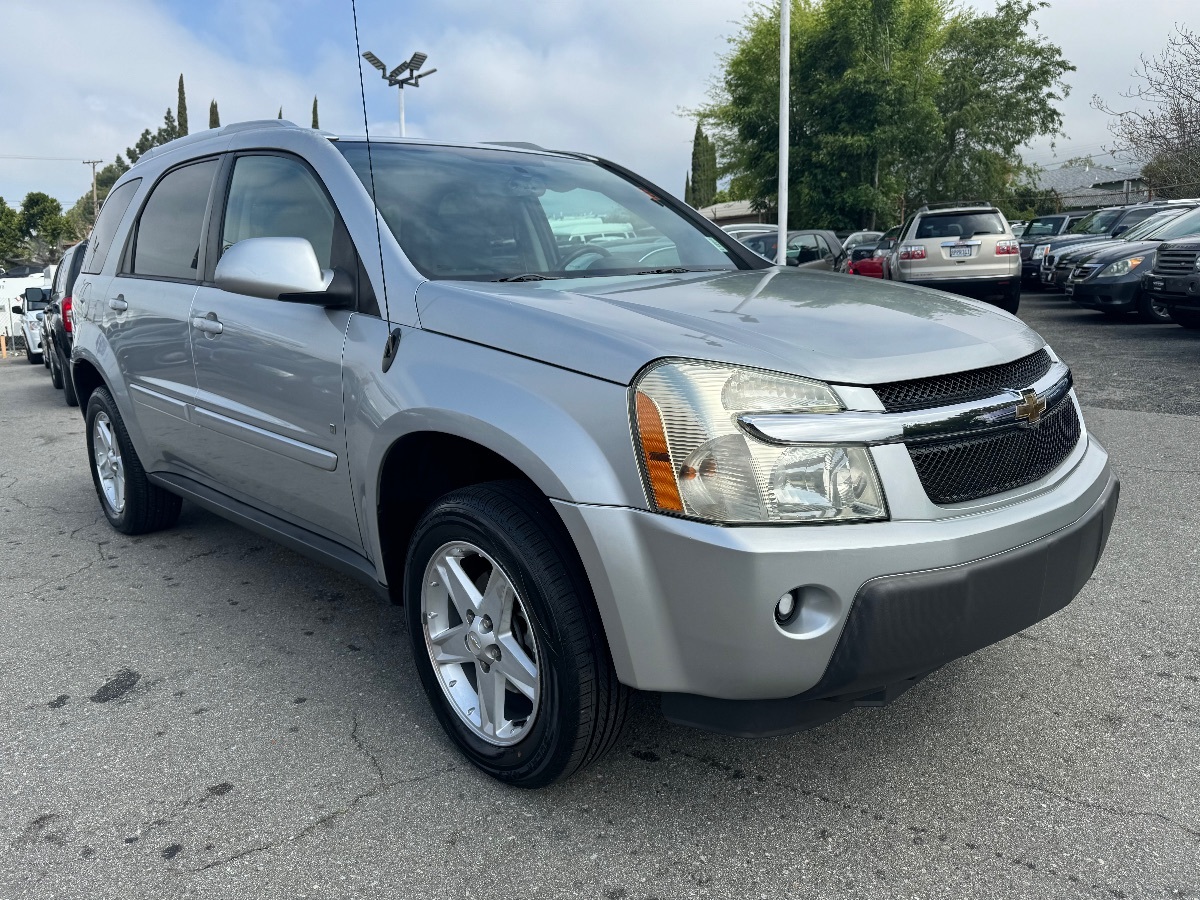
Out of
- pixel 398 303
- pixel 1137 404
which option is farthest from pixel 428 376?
pixel 1137 404

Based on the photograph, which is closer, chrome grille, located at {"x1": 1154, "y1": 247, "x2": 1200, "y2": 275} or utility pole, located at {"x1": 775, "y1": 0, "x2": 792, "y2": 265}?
chrome grille, located at {"x1": 1154, "y1": 247, "x2": 1200, "y2": 275}

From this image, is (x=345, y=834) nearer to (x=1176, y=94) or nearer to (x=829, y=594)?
(x=829, y=594)

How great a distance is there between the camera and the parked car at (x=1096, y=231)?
18219 millimetres

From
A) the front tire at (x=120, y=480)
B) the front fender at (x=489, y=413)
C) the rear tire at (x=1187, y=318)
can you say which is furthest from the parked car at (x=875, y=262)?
the front fender at (x=489, y=413)

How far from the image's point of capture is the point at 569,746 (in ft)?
8.02

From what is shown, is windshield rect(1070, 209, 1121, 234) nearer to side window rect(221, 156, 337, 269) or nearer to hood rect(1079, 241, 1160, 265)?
hood rect(1079, 241, 1160, 265)

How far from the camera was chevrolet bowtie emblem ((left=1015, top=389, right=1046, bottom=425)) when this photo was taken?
246cm

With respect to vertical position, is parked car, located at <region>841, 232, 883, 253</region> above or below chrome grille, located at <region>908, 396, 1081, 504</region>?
above

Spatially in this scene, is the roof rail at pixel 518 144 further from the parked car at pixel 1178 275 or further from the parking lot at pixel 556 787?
the parked car at pixel 1178 275

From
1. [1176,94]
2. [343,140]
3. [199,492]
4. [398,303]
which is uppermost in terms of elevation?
[1176,94]

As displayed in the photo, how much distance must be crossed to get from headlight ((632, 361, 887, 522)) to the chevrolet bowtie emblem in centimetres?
52

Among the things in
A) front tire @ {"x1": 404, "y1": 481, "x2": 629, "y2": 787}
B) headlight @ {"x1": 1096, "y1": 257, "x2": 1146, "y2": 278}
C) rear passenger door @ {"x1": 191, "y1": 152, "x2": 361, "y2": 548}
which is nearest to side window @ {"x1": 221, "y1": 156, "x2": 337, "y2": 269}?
rear passenger door @ {"x1": 191, "y1": 152, "x2": 361, "y2": 548}

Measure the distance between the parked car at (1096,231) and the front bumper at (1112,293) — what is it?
149 inches

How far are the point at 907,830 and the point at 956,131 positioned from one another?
130 feet
